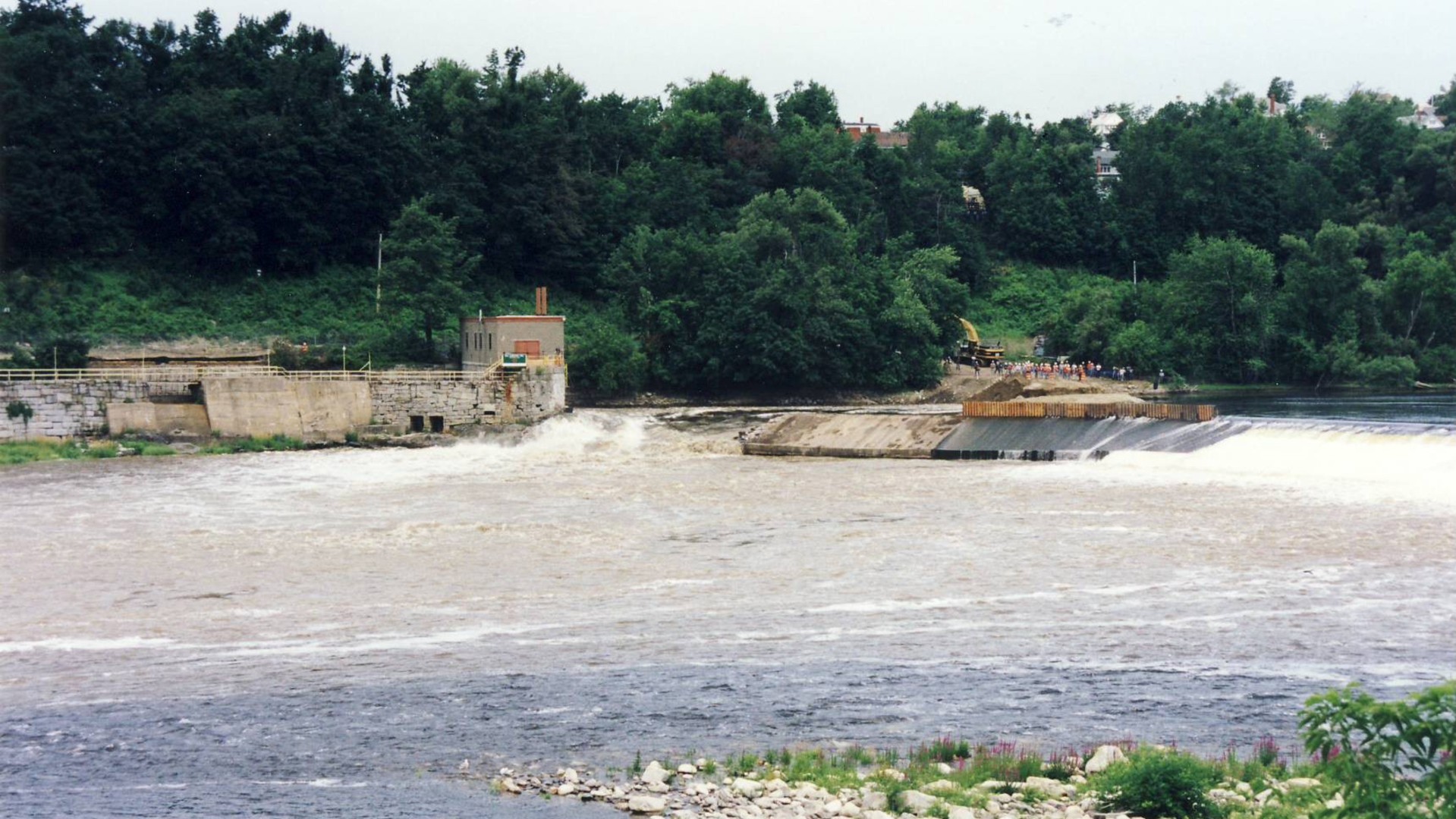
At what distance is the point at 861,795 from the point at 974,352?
83.5 metres

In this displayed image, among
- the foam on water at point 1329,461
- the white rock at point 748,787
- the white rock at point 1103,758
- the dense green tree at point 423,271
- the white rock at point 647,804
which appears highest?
the dense green tree at point 423,271

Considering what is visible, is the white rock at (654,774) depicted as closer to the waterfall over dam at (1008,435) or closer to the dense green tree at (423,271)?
the waterfall over dam at (1008,435)

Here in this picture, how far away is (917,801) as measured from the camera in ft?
57.2

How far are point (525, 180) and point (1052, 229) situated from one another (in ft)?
147

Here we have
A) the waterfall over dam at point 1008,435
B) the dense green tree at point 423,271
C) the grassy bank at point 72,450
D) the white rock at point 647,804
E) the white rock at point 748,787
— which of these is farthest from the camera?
the dense green tree at point 423,271

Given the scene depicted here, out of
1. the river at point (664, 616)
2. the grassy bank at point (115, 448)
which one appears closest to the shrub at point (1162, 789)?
the river at point (664, 616)

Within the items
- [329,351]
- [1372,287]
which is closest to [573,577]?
[329,351]

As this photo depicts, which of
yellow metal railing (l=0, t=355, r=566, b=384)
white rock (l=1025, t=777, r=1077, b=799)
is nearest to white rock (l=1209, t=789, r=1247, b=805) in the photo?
white rock (l=1025, t=777, r=1077, b=799)

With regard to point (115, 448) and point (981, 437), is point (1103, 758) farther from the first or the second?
point (115, 448)

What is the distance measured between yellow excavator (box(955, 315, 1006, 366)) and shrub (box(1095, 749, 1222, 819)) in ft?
268

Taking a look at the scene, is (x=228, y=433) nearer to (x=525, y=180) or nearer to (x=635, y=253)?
(x=635, y=253)

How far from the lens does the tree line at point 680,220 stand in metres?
84.0

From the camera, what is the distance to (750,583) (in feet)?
105

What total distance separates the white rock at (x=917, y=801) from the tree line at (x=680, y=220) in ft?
211
